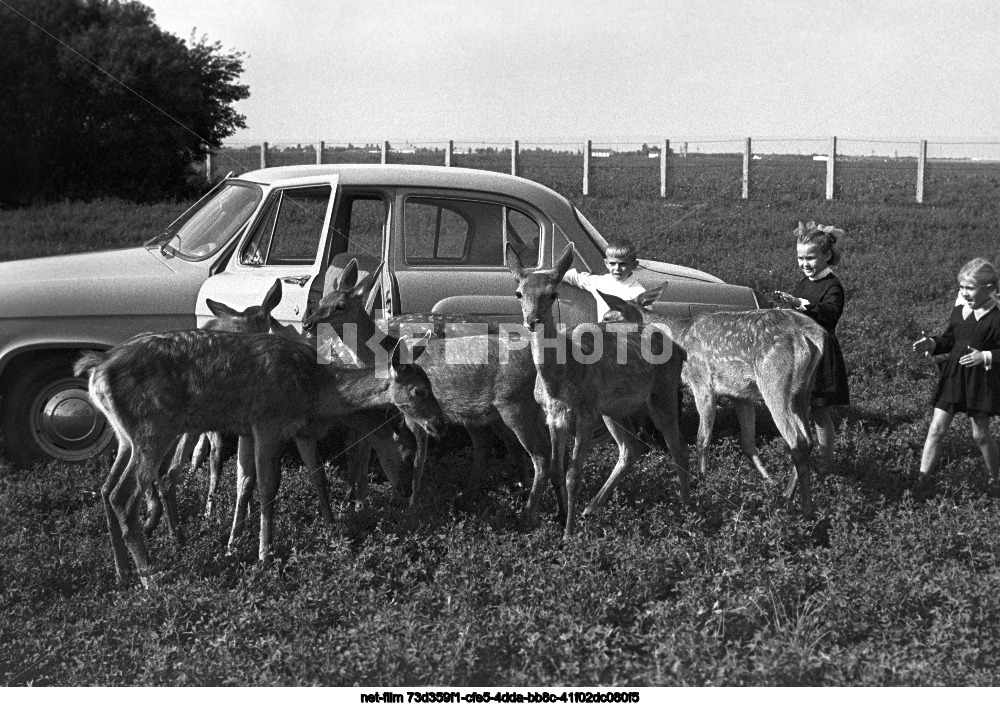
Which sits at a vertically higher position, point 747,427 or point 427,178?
point 427,178

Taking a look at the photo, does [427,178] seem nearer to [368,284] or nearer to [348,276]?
[368,284]

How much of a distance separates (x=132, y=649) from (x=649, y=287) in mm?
4611

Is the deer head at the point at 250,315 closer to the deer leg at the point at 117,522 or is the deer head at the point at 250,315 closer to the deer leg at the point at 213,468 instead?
the deer leg at the point at 213,468

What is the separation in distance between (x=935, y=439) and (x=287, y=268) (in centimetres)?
478

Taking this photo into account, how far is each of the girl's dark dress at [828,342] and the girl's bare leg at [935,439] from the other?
0.61 metres

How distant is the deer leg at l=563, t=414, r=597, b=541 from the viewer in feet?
21.6

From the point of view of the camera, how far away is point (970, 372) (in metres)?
7.23

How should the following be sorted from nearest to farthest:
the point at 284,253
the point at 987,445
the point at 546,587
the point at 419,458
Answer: the point at 546,587
the point at 419,458
the point at 987,445
the point at 284,253

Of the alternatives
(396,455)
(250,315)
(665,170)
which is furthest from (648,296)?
(665,170)

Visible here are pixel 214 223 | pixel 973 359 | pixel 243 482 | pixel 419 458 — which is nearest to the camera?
pixel 243 482

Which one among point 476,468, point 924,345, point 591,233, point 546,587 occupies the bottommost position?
point 546,587

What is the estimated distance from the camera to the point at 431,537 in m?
6.39

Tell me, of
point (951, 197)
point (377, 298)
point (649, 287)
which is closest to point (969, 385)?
point (649, 287)
